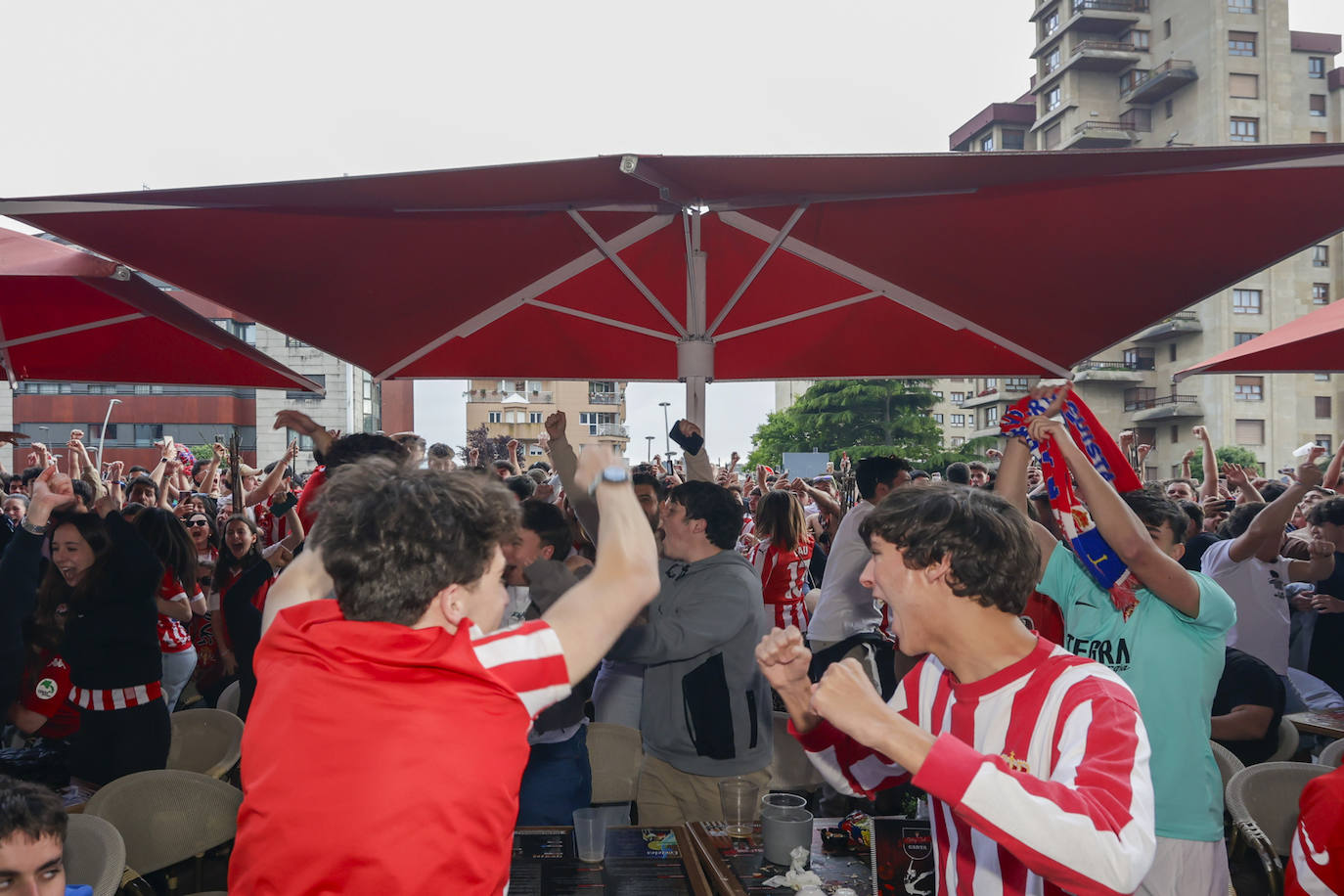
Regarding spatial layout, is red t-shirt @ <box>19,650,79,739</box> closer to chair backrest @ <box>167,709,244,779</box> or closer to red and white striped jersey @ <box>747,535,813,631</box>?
chair backrest @ <box>167,709,244,779</box>

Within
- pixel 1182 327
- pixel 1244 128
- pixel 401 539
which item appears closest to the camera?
pixel 401 539

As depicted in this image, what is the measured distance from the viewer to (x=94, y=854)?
111 inches

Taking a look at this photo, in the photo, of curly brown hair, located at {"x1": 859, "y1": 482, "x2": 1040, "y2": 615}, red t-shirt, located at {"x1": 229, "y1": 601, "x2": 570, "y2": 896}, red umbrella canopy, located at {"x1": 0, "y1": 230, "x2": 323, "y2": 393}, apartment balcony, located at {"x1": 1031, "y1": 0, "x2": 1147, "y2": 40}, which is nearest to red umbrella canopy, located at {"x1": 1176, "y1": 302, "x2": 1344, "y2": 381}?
curly brown hair, located at {"x1": 859, "y1": 482, "x2": 1040, "y2": 615}

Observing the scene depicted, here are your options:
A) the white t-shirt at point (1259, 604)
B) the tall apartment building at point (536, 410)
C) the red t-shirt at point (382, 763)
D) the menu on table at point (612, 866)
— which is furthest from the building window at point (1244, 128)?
the tall apartment building at point (536, 410)

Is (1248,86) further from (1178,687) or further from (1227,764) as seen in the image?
(1178,687)

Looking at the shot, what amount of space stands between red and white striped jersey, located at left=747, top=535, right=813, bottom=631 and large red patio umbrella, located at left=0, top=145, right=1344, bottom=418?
1.24m

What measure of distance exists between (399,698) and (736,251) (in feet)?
14.5

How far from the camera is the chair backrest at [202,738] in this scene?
4.48 metres

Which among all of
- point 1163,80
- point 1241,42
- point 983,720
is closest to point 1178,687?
point 983,720

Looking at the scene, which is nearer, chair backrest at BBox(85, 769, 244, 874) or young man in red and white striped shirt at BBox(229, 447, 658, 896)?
young man in red and white striped shirt at BBox(229, 447, 658, 896)

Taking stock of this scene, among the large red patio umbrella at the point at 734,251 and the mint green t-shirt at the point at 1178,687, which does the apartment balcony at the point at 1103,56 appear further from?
the mint green t-shirt at the point at 1178,687

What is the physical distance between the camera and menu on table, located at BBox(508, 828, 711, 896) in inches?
96.7

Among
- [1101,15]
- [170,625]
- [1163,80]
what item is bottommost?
[170,625]

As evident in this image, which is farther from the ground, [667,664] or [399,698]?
[399,698]
